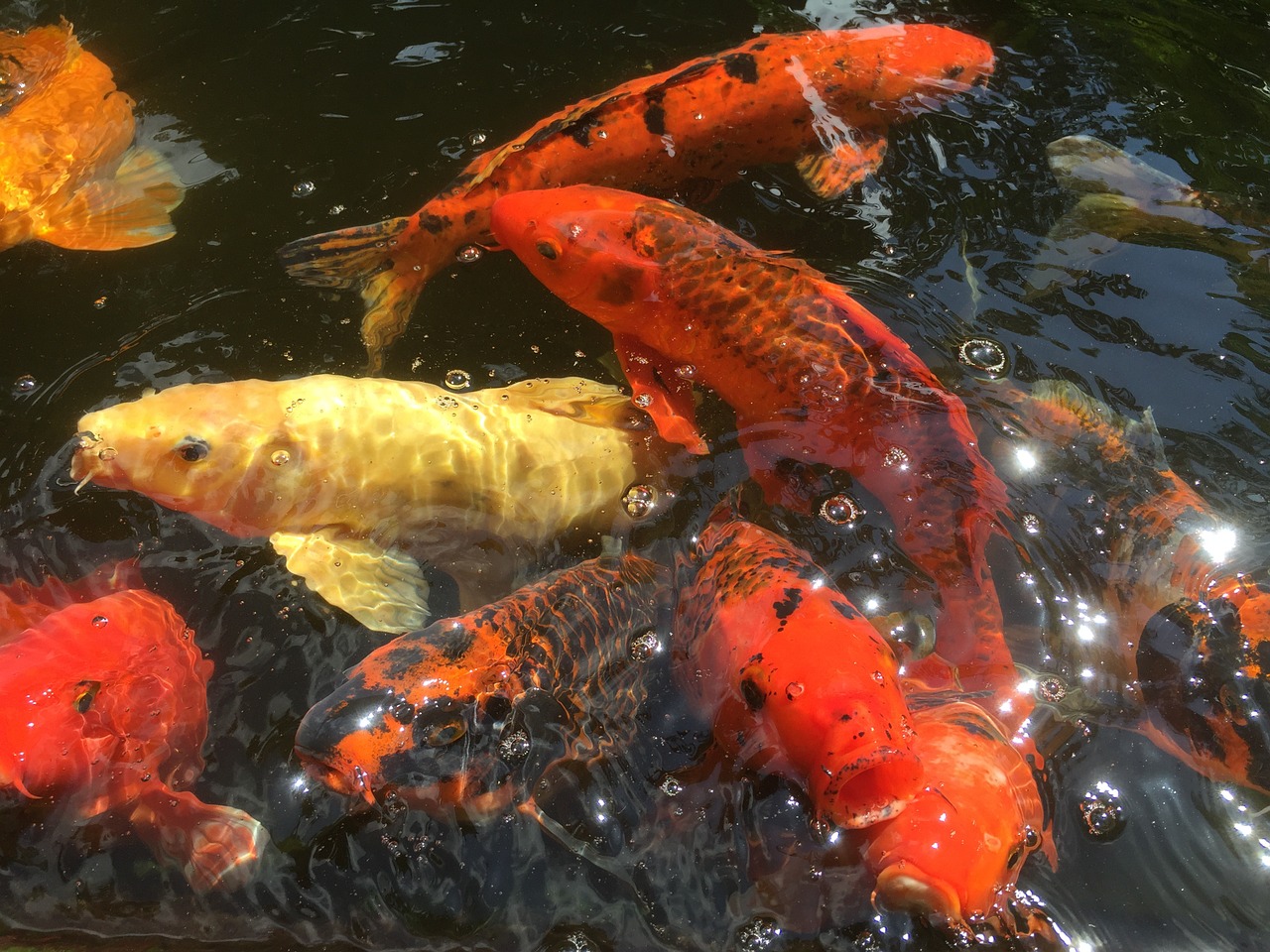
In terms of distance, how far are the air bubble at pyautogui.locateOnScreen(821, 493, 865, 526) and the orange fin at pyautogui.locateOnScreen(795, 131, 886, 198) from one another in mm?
1895

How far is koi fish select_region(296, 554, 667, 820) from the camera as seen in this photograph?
2520 mm

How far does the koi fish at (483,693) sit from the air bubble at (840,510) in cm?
71

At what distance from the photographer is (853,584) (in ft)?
10.2

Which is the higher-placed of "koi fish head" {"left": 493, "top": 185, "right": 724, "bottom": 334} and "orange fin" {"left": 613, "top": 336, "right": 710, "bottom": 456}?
"koi fish head" {"left": 493, "top": 185, "right": 724, "bottom": 334}

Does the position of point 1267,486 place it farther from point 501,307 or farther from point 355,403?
point 355,403

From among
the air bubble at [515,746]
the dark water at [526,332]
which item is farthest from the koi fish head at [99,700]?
the air bubble at [515,746]

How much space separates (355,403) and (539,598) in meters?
1.23

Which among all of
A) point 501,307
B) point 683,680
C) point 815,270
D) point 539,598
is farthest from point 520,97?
point 683,680

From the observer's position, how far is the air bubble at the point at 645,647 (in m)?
2.99

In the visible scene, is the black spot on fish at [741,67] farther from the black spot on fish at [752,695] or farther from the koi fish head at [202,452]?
the black spot on fish at [752,695]

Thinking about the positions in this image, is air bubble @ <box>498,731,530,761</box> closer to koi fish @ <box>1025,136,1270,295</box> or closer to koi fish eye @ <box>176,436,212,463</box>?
koi fish eye @ <box>176,436,212,463</box>

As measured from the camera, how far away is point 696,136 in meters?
4.46

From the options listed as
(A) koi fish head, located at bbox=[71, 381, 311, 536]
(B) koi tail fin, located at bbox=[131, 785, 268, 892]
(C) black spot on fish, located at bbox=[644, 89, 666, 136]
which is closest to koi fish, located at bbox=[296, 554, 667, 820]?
(B) koi tail fin, located at bbox=[131, 785, 268, 892]

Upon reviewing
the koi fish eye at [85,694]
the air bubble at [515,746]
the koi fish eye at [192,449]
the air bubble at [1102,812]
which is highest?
the koi fish eye at [192,449]
